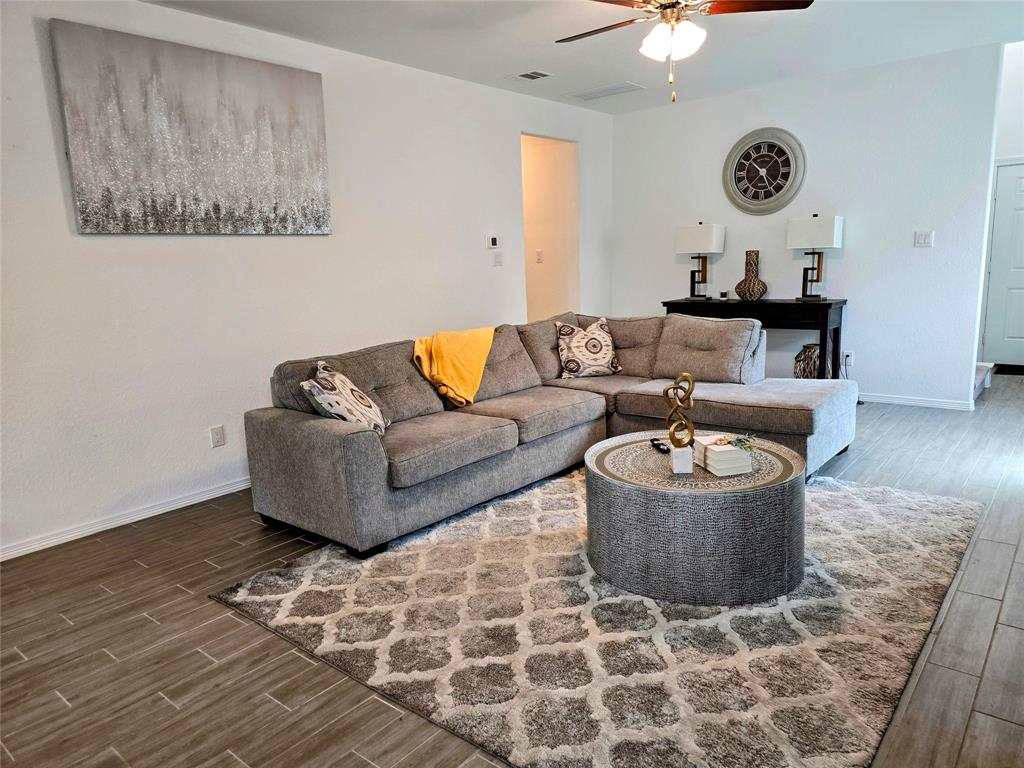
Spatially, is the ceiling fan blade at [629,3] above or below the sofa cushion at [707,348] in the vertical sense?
above

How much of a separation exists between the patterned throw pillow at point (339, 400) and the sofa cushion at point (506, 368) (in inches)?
35.3

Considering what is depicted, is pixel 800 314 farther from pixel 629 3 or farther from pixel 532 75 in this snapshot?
pixel 629 3

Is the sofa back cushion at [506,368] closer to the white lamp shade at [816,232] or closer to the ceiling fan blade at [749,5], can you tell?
the ceiling fan blade at [749,5]

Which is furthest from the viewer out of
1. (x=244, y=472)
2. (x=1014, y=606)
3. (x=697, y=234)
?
(x=697, y=234)

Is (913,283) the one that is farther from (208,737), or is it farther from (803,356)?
(208,737)

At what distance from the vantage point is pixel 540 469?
3732 millimetres

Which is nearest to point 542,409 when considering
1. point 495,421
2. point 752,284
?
point 495,421

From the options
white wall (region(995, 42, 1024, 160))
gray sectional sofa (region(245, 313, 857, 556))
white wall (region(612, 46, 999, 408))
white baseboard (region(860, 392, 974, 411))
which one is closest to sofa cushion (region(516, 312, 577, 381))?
gray sectional sofa (region(245, 313, 857, 556))

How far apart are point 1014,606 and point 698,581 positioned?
42.5 inches

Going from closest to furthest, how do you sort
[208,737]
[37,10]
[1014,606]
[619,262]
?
[208,737]
[1014,606]
[37,10]
[619,262]


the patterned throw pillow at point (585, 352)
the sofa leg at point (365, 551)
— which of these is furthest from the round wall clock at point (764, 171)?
the sofa leg at point (365, 551)

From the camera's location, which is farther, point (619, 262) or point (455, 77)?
point (619, 262)

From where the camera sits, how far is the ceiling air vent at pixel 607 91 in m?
5.39

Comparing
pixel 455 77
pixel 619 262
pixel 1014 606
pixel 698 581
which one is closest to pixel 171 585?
pixel 698 581
